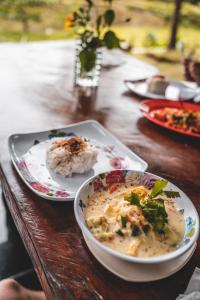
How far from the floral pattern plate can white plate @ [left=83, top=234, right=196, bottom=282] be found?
8.9 inches

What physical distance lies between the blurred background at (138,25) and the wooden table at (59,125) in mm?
2980

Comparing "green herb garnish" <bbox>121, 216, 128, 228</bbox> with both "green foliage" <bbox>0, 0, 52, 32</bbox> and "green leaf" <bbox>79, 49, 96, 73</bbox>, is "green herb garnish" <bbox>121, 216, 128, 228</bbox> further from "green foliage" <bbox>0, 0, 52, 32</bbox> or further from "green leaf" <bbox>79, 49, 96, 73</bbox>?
"green foliage" <bbox>0, 0, 52, 32</bbox>

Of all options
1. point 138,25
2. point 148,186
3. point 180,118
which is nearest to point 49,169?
point 148,186

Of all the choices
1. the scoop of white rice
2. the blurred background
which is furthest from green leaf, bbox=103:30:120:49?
the blurred background

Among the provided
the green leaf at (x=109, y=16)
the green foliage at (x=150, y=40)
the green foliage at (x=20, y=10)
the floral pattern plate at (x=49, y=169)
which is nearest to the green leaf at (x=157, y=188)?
the floral pattern plate at (x=49, y=169)

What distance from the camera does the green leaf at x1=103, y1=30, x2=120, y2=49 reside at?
1532 mm

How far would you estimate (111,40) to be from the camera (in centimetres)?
154

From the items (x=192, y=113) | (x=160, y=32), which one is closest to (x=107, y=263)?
(x=192, y=113)

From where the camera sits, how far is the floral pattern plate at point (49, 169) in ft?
3.24

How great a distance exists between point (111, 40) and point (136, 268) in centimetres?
108

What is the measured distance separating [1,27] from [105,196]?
5675 mm

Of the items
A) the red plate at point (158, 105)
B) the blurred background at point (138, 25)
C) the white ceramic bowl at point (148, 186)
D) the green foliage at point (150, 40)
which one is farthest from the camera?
the green foliage at point (150, 40)

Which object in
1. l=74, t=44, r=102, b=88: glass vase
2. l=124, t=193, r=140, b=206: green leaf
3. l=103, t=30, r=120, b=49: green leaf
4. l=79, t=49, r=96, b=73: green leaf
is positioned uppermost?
l=103, t=30, r=120, b=49: green leaf

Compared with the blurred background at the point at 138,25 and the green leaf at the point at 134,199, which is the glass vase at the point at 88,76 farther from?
the blurred background at the point at 138,25
